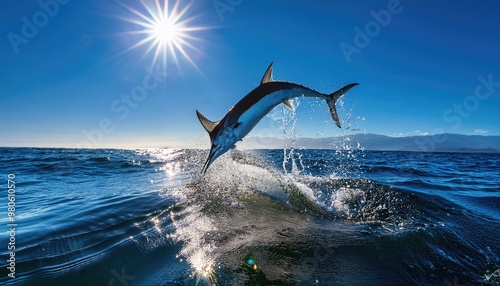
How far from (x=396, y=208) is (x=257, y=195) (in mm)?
4115

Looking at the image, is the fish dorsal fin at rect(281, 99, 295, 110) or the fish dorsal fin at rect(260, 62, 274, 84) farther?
the fish dorsal fin at rect(281, 99, 295, 110)

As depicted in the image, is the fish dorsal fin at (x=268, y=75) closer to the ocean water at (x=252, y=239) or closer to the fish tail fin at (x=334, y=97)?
the fish tail fin at (x=334, y=97)

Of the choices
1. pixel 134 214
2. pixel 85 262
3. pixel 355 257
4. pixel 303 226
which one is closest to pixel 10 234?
pixel 134 214

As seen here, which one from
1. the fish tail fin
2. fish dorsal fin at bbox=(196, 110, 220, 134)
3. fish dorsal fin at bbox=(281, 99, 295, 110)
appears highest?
the fish tail fin

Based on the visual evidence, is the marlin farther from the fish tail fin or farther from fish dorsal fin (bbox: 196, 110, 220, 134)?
the fish tail fin

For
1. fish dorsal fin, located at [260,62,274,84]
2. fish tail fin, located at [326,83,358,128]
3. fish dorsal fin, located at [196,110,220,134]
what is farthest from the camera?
fish tail fin, located at [326,83,358,128]

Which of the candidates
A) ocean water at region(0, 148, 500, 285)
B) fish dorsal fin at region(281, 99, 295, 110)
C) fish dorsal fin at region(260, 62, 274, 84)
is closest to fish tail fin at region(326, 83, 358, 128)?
fish dorsal fin at region(281, 99, 295, 110)

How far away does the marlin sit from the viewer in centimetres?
411

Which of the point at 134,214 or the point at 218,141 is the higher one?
the point at 218,141

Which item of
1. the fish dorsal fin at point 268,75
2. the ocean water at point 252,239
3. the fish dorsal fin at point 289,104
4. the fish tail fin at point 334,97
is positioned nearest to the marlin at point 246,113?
the fish dorsal fin at point 268,75

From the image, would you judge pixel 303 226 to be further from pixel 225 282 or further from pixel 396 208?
pixel 396 208

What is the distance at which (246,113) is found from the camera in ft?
13.9

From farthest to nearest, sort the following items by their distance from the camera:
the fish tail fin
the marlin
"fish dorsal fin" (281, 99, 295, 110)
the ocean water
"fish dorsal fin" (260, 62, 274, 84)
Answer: the fish tail fin < "fish dorsal fin" (281, 99, 295, 110) < "fish dorsal fin" (260, 62, 274, 84) < the marlin < the ocean water

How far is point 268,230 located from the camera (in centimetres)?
506
